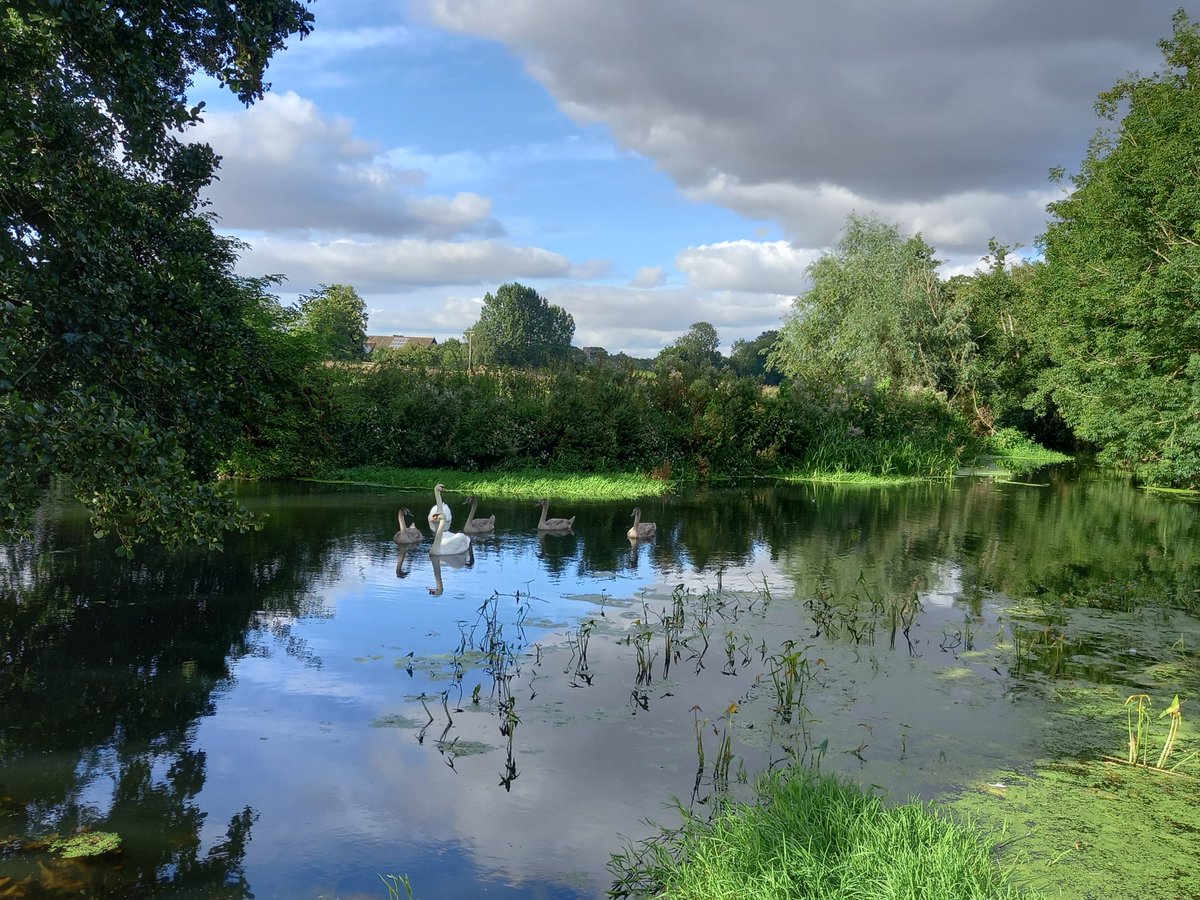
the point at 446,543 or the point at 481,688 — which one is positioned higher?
the point at 446,543

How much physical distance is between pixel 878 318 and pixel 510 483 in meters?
25.2

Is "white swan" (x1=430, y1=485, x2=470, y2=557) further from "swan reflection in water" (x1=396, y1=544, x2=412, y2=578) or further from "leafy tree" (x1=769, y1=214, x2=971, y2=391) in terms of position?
"leafy tree" (x1=769, y1=214, x2=971, y2=391)

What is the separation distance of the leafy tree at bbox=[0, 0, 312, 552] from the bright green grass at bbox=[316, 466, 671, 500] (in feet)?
46.4

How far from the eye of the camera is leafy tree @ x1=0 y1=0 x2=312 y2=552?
5.77m

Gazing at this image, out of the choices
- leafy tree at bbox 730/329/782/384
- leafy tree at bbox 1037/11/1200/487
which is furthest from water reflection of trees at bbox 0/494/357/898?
leafy tree at bbox 730/329/782/384

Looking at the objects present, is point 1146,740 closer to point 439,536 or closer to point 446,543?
point 446,543

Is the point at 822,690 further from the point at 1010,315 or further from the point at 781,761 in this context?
the point at 1010,315

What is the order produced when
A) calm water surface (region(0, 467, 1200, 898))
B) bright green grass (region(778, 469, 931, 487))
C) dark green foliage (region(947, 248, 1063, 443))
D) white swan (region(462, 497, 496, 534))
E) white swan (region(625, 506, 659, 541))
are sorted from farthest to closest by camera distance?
dark green foliage (region(947, 248, 1063, 443))
bright green grass (region(778, 469, 931, 487))
white swan (region(625, 506, 659, 541))
white swan (region(462, 497, 496, 534))
calm water surface (region(0, 467, 1200, 898))

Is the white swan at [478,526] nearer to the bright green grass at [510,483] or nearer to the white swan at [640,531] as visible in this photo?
the white swan at [640,531]

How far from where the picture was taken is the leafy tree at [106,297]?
577 cm

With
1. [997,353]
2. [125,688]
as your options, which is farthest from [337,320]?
[125,688]

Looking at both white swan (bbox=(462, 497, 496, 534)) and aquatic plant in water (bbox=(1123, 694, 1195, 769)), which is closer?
aquatic plant in water (bbox=(1123, 694, 1195, 769))

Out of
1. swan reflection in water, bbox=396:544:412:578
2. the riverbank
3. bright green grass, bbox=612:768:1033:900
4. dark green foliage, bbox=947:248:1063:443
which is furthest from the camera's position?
dark green foliage, bbox=947:248:1063:443

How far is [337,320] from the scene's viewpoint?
52312 millimetres
